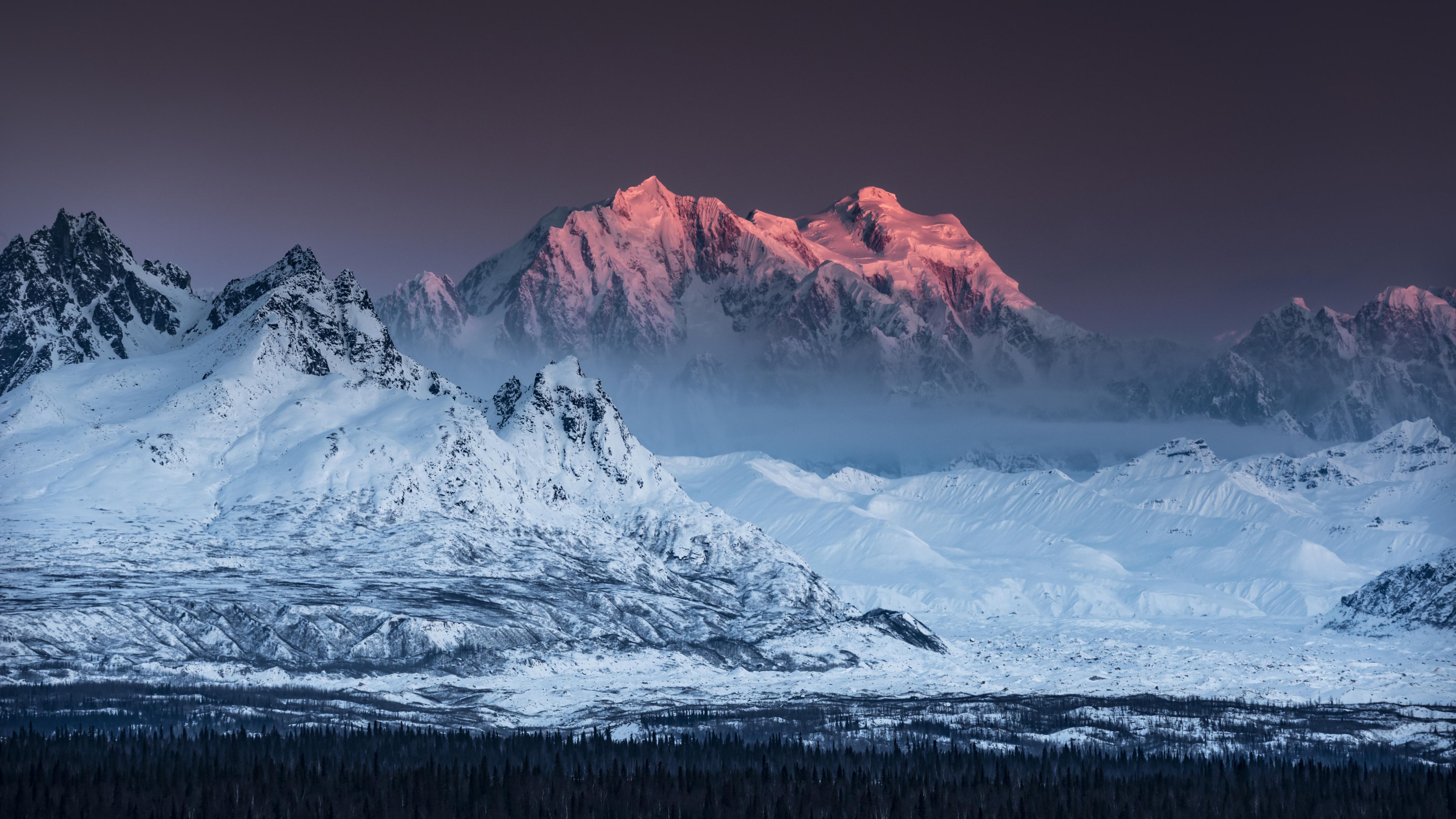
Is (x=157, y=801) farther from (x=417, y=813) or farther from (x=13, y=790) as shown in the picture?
(x=417, y=813)

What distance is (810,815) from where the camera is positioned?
7790 inches

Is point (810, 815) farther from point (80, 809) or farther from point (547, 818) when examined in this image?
point (80, 809)

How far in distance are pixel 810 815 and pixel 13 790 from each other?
109740 millimetres

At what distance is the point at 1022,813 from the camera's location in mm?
198375

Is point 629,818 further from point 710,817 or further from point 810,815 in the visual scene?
point 810,815

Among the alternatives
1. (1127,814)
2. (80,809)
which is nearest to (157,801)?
(80,809)

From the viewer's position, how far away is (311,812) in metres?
196

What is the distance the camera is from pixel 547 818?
197m

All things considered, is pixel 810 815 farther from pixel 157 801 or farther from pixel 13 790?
pixel 13 790

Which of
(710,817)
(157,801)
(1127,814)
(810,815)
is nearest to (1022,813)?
(1127,814)

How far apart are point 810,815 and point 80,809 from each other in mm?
98832

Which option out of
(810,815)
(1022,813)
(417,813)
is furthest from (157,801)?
(1022,813)

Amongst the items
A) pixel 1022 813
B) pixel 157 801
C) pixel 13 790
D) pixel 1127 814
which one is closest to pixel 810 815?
pixel 1022 813

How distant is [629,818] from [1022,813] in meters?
55.4
